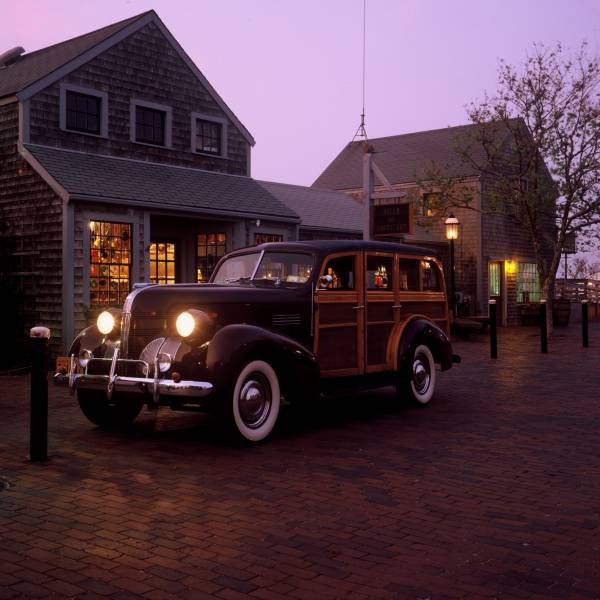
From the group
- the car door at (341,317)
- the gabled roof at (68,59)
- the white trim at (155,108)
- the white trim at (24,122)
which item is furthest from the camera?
the white trim at (155,108)

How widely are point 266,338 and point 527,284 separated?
24062 mm

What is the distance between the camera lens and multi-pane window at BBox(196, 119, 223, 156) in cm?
1802

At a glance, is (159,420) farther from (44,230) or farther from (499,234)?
(499,234)

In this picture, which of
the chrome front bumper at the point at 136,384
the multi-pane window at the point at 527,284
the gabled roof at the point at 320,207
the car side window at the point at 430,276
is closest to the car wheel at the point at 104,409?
the chrome front bumper at the point at 136,384

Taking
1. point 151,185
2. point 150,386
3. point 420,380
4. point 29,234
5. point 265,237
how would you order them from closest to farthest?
point 150,386, point 420,380, point 29,234, point 151,185, point 265,237

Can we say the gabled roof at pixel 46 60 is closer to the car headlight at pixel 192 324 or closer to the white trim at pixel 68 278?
the white trim at pixel 68 278

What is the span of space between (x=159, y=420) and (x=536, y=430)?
3.91 m

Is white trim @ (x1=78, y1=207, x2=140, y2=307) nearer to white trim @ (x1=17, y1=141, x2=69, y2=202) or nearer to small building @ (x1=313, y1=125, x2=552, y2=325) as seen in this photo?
white trim @ (x1=17, y1=141, x2=69, y2=202)

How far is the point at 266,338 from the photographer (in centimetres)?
658

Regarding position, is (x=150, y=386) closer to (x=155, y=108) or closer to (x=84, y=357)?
(x=84, y=357)

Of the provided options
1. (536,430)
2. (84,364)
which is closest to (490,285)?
(536,430)

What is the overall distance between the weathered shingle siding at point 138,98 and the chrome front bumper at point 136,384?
9.27 m

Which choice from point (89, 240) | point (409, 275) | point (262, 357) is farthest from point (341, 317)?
point (89, 240)

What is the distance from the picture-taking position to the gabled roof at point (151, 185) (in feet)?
45.5
